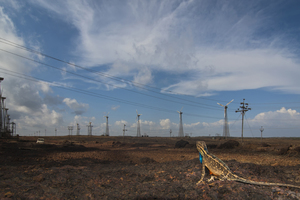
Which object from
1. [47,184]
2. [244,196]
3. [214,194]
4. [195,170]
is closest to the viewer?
[244,196]

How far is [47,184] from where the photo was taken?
997 cm

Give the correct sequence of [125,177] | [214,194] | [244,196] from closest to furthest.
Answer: [244,196], [214,194], [125,177]

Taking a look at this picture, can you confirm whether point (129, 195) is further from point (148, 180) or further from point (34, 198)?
point (34, 198)

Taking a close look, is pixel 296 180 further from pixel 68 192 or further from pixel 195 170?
pixel 68 192

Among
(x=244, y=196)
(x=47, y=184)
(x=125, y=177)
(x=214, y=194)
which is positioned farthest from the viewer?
(x=125, y=177)

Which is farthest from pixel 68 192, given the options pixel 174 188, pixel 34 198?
pixel 174 188

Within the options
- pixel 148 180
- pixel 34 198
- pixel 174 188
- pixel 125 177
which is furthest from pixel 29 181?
pixel 174 188

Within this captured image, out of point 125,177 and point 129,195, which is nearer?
point 129,195

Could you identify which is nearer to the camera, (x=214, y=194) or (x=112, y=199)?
(x=214, y=194)

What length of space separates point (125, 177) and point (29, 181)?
528cm

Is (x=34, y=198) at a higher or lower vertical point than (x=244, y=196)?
lower

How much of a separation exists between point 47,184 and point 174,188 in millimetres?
6634

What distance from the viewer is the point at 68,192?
360 inches

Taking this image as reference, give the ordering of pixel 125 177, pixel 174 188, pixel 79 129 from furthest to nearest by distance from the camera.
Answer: pixel 79 129
pixel 125 177
pixel 174 188
